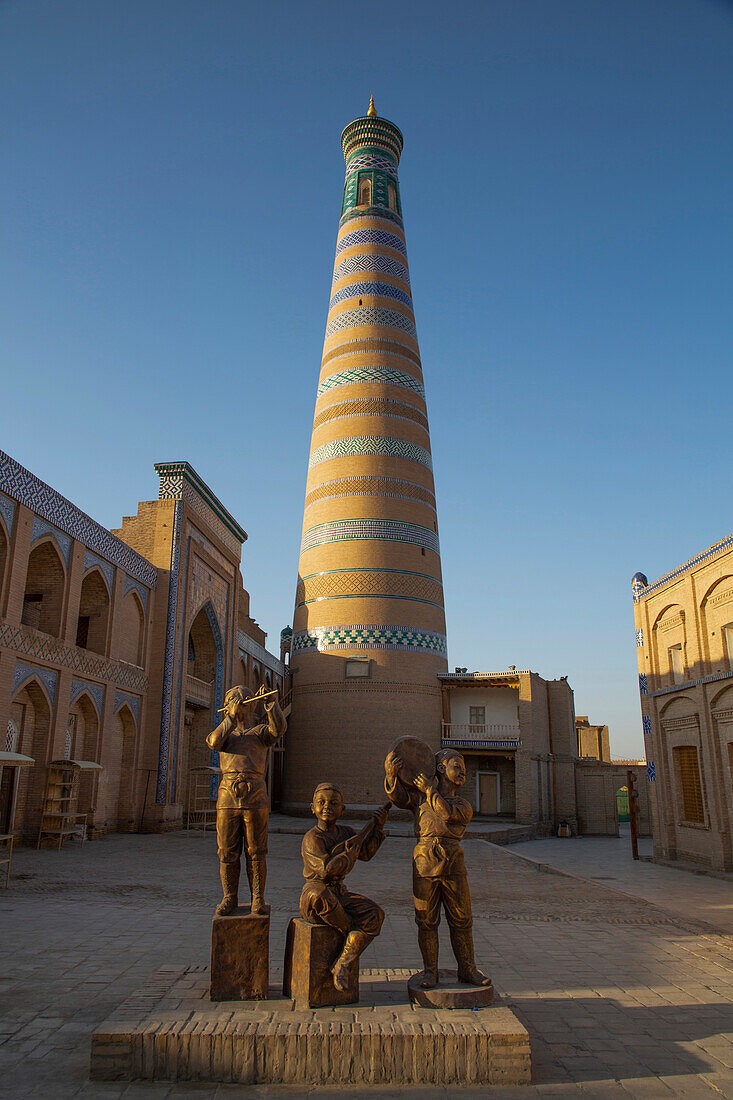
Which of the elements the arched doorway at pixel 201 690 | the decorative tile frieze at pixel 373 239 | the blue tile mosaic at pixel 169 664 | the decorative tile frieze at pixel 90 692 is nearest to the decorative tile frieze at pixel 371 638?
the arched doorway at pixel 201 690

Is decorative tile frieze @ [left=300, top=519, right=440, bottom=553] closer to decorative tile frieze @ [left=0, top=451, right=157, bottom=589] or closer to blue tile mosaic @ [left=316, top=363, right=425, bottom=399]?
blue tile mosaic @ [left=316, top=363, right=425, bottom=399]

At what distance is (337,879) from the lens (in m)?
3.93

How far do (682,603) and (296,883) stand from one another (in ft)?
27.5

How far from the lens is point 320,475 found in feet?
73.5

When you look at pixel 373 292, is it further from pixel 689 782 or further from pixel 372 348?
pixel 689 782

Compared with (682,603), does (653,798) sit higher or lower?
lower

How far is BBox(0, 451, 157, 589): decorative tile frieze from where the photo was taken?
37.6 feet

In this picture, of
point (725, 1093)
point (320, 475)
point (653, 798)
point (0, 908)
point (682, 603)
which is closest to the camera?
point (725, 1093)

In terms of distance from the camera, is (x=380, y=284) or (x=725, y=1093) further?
(x=380, y=284)

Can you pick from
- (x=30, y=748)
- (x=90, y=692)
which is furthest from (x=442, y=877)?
(x=90, y=692)

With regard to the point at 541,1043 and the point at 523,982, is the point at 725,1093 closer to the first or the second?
the point at 541,1043

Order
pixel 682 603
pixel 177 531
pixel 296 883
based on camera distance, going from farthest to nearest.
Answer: pixel 177 531 → pixel 682 603 → pixel 296 883

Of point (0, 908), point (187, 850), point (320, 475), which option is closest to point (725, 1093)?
point (0, 908)

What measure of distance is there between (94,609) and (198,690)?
15.0 ft
